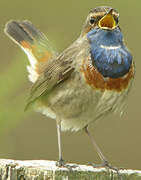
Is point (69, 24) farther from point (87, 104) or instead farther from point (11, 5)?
point (87, 104)

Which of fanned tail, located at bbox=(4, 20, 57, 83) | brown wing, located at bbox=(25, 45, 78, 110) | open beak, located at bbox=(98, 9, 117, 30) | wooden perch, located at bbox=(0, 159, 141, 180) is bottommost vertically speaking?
wooden perch, located at bbox=(0, 159, 141, 180)

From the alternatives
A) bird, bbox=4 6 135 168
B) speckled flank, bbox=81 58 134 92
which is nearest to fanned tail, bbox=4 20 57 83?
bird, bbox=4 6 135 168

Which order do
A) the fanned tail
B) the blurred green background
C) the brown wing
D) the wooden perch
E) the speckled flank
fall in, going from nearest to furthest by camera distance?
the wooden perch → the speckled flank → the brown wing → the fanned tail → the blurred green background

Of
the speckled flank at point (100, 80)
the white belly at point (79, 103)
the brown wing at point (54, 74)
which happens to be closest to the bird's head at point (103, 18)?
the brown wing at point (54, 74)

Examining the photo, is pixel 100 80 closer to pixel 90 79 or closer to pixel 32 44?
pixel 90 79

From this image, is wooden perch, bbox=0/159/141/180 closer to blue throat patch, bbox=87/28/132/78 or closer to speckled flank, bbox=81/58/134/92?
speckled flank, bbox=81/58/134/92

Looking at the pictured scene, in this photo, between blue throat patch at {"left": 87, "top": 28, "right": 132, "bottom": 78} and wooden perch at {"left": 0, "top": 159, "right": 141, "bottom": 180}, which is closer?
wooden perch at {"left": 0, "top": 159, "right": 141, "bottom": 180}

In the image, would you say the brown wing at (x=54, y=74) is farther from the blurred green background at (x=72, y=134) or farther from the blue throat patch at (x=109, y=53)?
the blurred green background at (x=72, y=134)

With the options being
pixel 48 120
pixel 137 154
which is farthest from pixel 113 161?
pixel 48 120
